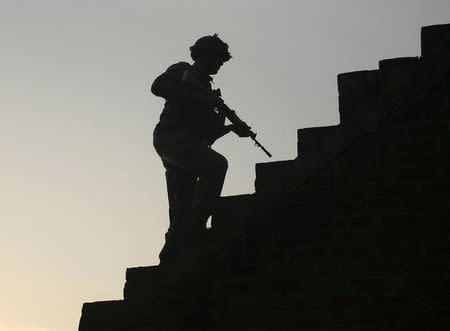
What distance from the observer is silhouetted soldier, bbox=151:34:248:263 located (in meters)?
9.16

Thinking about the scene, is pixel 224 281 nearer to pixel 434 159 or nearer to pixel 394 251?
pixel 394 251

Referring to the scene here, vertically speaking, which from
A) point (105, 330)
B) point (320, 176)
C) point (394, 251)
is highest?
point (320, 176)

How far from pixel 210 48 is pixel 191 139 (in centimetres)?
95

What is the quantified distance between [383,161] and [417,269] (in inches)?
39.5

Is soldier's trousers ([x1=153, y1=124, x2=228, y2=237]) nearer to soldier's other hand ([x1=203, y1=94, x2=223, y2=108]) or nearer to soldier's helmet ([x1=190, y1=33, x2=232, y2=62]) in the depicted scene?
soldier's other hand ([x1=203, y1=94, x2=223, y2=108])

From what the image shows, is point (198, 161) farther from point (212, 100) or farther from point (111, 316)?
point (111, 316)

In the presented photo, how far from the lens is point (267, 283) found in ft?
28.2

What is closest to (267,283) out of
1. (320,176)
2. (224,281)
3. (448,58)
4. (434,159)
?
(224,281)

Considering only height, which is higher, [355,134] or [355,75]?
[355,75]

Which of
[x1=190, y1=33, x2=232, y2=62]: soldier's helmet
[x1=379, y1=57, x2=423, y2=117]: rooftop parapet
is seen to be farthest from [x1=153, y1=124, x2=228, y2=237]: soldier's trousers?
[x1=379, y1=57, x2=423, y2=117]: rooftop parapet

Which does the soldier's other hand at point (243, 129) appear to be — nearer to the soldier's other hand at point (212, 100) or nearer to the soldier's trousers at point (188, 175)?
the soldier's other hand at point (212, 100)

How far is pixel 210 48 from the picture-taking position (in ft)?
32.3

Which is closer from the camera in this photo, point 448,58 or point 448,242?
point 448,242

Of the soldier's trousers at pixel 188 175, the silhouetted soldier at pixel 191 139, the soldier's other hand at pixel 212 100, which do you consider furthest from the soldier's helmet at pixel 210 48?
the soldier's trousers at pixel 188 175
